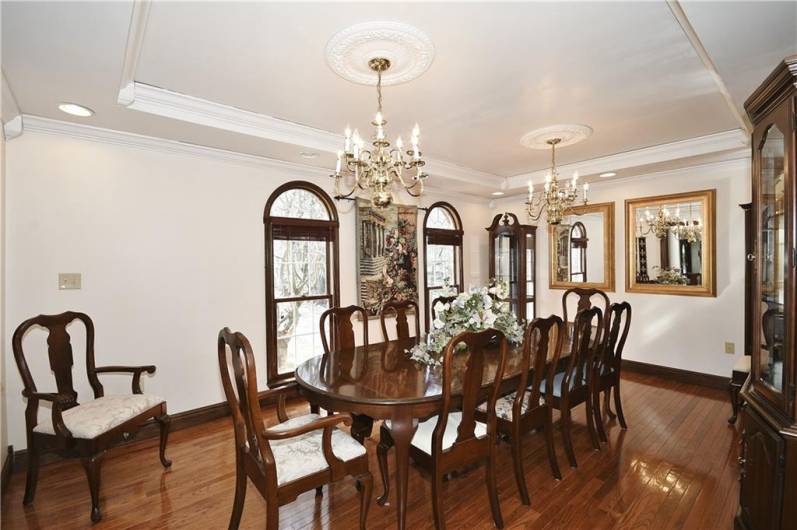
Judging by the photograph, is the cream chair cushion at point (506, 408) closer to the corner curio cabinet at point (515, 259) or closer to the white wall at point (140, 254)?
the white wall at point (140, 254)

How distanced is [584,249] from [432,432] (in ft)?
13.2

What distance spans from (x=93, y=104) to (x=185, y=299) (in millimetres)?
1563

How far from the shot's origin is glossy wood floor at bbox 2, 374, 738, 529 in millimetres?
2053

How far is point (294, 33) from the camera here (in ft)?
6.37

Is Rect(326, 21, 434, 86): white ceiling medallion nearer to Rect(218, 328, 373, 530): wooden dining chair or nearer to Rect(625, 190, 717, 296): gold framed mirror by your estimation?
Rect(218, 328, 373, 530): wooden dining chair

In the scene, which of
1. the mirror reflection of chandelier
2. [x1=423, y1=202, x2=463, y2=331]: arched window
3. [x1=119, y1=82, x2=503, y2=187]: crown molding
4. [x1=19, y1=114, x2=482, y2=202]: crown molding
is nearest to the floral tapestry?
[x1=423, y1=202, x2=463, y2=331]: arched window

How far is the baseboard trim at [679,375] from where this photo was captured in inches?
160

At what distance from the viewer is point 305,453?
1817 millimetres

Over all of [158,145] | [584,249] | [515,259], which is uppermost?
[158,145]

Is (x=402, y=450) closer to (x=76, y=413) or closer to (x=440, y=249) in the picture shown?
(x=76, y=413)

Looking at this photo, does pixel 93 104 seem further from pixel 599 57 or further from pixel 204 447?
pixel 599 57

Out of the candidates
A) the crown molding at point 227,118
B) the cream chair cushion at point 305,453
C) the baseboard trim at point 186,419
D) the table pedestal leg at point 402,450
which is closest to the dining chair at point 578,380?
the table pedestal leg at point 402,450

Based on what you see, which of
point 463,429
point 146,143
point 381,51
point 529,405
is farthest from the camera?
→ point 146,143

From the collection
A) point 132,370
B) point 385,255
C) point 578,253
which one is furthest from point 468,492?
point 578,253
